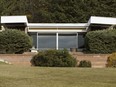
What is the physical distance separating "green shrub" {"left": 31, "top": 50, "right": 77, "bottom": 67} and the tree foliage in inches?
1030

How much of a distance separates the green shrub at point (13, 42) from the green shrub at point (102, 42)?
4.71 metres

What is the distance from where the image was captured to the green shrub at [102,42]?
2884cm

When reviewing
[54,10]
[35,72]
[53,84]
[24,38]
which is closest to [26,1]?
[54,10]

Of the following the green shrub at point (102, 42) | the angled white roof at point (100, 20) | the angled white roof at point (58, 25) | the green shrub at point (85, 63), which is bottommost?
the green shrub at point (85, 63)

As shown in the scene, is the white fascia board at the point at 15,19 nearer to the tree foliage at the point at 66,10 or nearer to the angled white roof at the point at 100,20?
the angled white roof at the point at 100,20

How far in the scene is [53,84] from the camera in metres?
14.2

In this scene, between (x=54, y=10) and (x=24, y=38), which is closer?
(x=24, y=38)

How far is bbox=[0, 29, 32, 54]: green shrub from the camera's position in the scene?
28922 mm

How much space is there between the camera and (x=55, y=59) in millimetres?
25438

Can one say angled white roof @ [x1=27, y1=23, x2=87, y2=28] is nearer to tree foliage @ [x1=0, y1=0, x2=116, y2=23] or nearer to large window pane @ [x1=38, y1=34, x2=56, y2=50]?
large window pane @ [x1=38, y1=34, x2=56, y2=50]

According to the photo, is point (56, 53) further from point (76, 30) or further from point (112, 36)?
point (76, 30)

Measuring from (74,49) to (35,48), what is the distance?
3.84 m

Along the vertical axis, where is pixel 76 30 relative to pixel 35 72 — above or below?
above

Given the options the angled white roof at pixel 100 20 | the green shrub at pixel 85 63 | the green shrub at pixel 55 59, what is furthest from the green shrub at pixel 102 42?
the angled white roof at pixel 100 20
